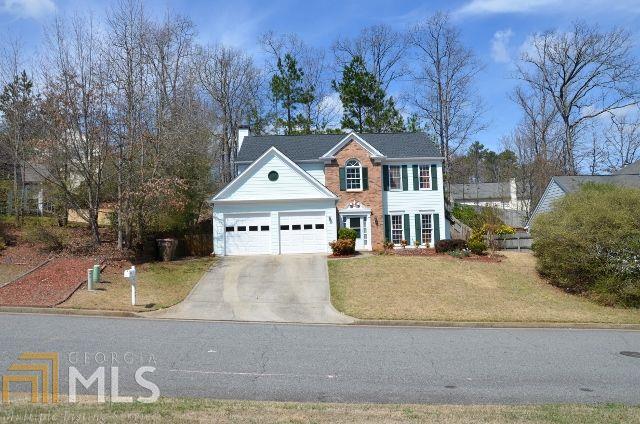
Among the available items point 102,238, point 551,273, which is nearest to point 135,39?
point 102,238

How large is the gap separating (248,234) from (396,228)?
8.19m

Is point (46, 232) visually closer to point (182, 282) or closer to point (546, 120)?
point (182, 282)

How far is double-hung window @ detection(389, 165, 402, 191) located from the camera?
30859 millimetres

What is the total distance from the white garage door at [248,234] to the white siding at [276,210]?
10.4 inches

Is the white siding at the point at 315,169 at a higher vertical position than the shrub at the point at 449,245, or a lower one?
higher

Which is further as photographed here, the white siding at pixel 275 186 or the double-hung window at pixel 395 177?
the double-hung window at pixel 395 177

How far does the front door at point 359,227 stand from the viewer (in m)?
29.8

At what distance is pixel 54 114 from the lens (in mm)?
23359

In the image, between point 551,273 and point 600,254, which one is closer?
point 600,254

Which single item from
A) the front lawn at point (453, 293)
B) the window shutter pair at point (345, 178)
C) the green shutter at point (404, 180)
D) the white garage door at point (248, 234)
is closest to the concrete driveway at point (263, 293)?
the front lawn at point (453, 293)

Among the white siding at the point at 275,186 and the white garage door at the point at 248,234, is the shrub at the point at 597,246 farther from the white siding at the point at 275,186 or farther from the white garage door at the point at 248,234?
the white garage door at the point at 248,234

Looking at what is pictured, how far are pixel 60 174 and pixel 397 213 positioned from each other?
16955mm

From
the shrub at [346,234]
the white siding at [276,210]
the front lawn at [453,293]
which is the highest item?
the white siding at [276,210]

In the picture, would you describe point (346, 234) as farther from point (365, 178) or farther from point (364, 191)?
point (365, 178)
